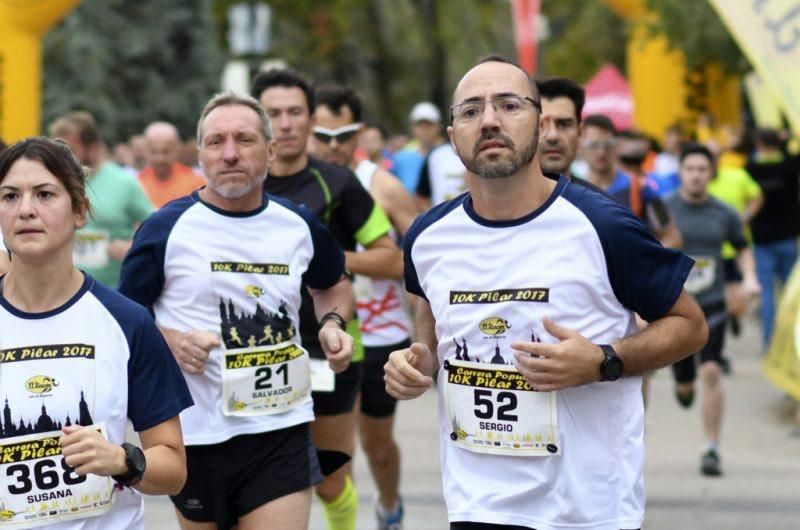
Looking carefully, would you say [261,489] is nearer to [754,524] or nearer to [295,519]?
[295,519]

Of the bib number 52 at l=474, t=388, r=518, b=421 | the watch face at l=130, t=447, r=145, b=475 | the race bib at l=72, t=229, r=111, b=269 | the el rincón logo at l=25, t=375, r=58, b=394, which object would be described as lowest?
the watch face at l=130, t=447, r=145, b=475

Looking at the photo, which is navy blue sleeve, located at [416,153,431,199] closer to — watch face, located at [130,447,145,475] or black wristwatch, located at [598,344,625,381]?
black wristwatch, located at [598,344,625,381]

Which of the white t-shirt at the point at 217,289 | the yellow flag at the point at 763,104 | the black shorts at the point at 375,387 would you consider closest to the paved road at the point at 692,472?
the black shorts at the point at 375,387

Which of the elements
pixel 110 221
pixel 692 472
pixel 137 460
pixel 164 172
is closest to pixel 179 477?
pixel 137 460

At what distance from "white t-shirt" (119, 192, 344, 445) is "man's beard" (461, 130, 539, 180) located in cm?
133

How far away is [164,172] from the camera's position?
1162 cm

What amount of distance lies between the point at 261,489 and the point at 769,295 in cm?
1020

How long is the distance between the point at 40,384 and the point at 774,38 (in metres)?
8.48

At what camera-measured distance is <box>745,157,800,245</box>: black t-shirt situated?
14.5 metres

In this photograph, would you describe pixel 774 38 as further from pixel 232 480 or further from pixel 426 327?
pixel 426 327

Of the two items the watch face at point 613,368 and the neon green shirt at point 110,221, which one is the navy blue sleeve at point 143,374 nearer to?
the watch face at point 613,368

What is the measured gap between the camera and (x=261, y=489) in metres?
5.24

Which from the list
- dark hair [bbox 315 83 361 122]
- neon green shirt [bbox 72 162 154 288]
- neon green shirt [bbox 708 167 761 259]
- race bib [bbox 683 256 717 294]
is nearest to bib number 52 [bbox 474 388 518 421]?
dark hair [bbox 315 83 361 122]

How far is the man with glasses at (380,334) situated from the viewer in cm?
779
